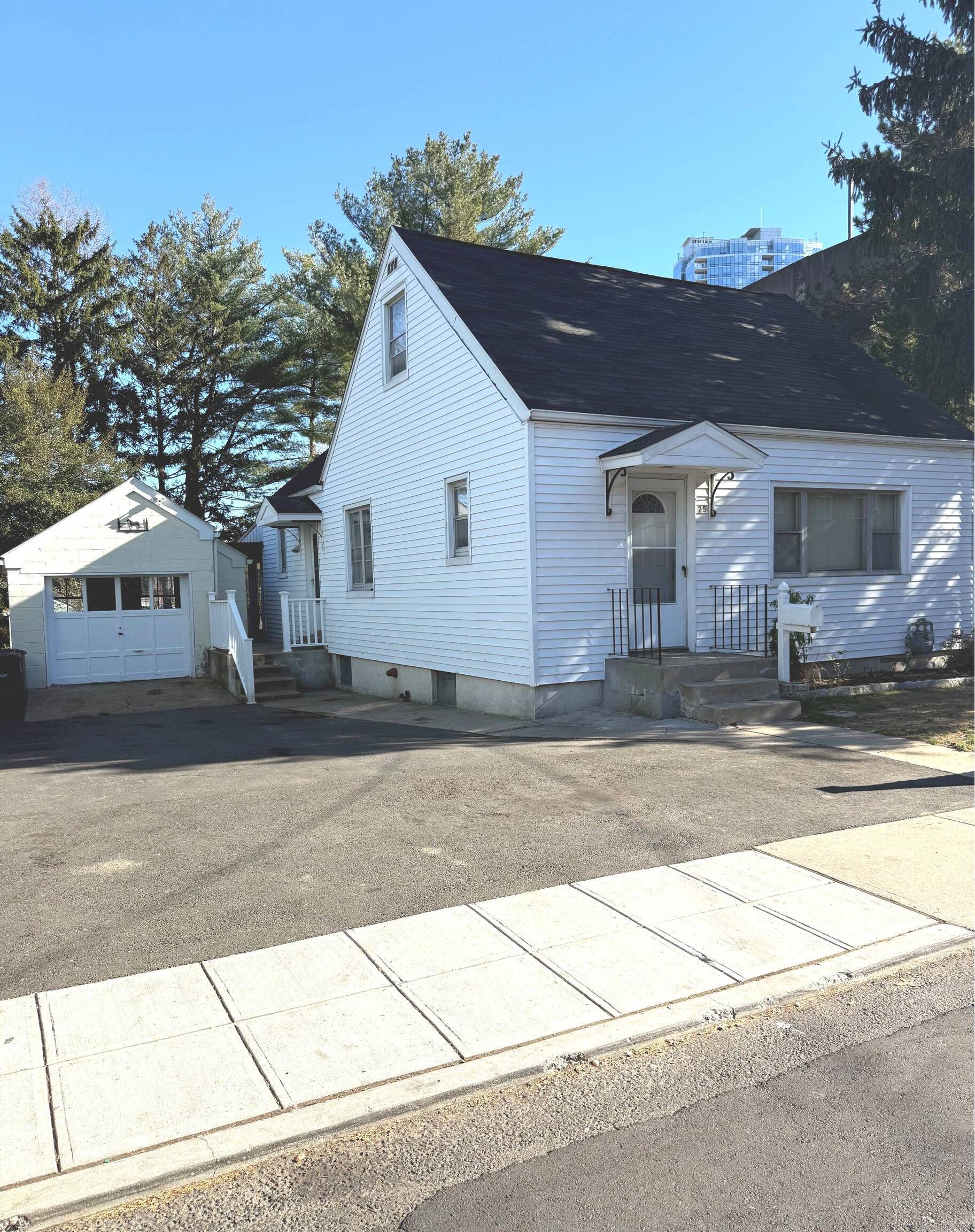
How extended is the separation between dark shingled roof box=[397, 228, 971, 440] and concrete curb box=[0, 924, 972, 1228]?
799cm

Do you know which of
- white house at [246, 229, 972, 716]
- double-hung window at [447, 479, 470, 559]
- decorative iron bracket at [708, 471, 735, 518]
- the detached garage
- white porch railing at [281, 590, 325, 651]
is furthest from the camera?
white porch railing at [281, 590, 325, 651]

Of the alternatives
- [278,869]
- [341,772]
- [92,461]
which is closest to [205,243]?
[92,461]

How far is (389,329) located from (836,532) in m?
8.09

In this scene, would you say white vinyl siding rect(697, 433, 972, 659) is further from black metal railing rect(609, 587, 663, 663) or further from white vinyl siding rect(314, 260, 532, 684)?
white vinyl siding rect(314, 260, 532, 684)

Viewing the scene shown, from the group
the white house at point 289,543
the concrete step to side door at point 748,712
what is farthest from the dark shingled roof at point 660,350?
the white house at point 289,543

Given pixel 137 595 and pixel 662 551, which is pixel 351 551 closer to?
pixel 137 595

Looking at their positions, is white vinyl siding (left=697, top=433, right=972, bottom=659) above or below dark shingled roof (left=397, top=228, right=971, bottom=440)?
below

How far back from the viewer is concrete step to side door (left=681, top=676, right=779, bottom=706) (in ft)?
34.5

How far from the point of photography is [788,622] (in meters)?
11.2

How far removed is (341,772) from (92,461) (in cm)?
2046

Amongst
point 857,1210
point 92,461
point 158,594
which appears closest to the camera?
point 857,1210

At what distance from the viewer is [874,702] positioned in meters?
11.4

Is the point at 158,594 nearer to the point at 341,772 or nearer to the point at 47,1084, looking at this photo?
the point at 341,772

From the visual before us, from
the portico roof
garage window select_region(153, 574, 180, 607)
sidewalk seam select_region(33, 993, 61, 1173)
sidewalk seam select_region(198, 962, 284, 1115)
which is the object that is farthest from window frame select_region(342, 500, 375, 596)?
sidewalk seam select_region(33, 993, 61, 1173)
